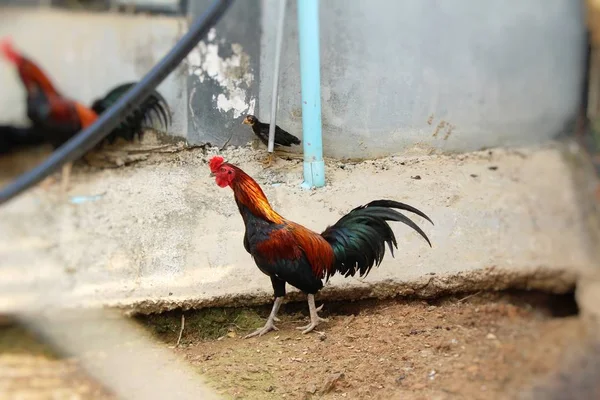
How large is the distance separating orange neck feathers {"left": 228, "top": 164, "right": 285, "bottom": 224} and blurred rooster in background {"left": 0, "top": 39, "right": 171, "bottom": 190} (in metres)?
0.46

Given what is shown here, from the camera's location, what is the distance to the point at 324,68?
1636 millimetres

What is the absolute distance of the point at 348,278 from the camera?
181 centimetres

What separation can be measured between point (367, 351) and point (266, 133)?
2.70 ft

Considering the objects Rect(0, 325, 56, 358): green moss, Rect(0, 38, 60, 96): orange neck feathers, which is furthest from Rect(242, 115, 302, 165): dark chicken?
Answer: Rect(0, 325, 56, 358): green moss

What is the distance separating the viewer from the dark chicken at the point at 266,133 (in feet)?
5.36

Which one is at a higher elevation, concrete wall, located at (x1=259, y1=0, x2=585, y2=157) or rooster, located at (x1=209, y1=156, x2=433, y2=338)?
concrete wall, located at (x1=259, y1=0, x2=585, y2=157)

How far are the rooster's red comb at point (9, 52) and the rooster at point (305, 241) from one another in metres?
0.84

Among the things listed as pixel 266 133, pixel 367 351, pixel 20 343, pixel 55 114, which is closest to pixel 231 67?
pixel 266 133

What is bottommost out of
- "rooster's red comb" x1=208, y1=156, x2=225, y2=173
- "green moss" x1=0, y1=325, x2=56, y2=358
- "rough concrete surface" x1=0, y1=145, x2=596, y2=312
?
"green moss" x1=0, y1=325, x2=56, y2=358

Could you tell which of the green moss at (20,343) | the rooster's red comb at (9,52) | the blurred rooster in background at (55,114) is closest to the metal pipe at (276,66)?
the blurred rooster in background at (55,114)

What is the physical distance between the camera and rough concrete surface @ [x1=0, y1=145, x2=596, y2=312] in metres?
1.63

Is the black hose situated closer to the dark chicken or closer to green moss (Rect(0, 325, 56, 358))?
the dark chicken

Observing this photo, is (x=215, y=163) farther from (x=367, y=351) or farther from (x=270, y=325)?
(x=367, y=351)

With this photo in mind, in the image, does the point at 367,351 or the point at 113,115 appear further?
the point at 367,351
